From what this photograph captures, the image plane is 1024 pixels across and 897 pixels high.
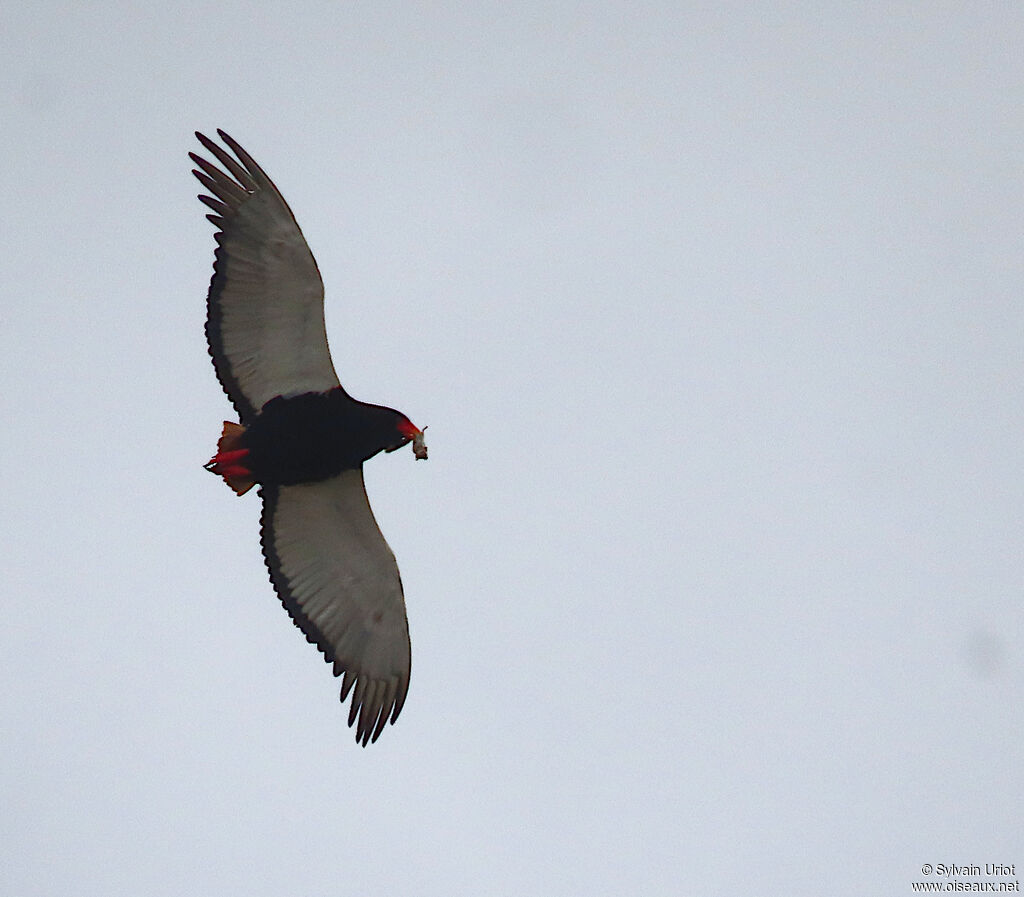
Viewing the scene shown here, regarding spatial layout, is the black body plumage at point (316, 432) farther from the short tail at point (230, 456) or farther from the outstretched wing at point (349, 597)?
the outstretched wing at point (349, 597)

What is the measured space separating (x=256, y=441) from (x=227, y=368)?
107cm

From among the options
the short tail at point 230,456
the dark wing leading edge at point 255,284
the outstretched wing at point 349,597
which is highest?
the dark wing leading edge at point 255,284

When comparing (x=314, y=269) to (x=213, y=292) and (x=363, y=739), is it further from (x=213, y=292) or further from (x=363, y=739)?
(x=363, y=739)

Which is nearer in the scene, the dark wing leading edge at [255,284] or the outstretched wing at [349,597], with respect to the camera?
the dark wing leading edge at [255,284]

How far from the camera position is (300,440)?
66.6 feet

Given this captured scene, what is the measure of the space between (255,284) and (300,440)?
207cm

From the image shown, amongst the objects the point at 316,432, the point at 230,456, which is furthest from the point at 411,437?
the point at 230,456

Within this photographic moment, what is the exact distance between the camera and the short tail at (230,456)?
65.8ft

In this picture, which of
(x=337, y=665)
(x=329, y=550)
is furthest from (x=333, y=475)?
(x=337, y=665)

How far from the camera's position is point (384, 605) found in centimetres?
2123

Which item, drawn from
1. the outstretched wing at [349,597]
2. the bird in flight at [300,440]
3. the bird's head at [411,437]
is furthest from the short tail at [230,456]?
the bird's head at [411,437]

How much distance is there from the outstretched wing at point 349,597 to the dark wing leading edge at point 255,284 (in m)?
1.76

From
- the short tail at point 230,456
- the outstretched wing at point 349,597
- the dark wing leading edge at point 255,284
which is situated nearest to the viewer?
the dark wing leading edge at point 255,284

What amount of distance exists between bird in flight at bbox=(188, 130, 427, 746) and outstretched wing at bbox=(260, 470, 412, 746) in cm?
1
